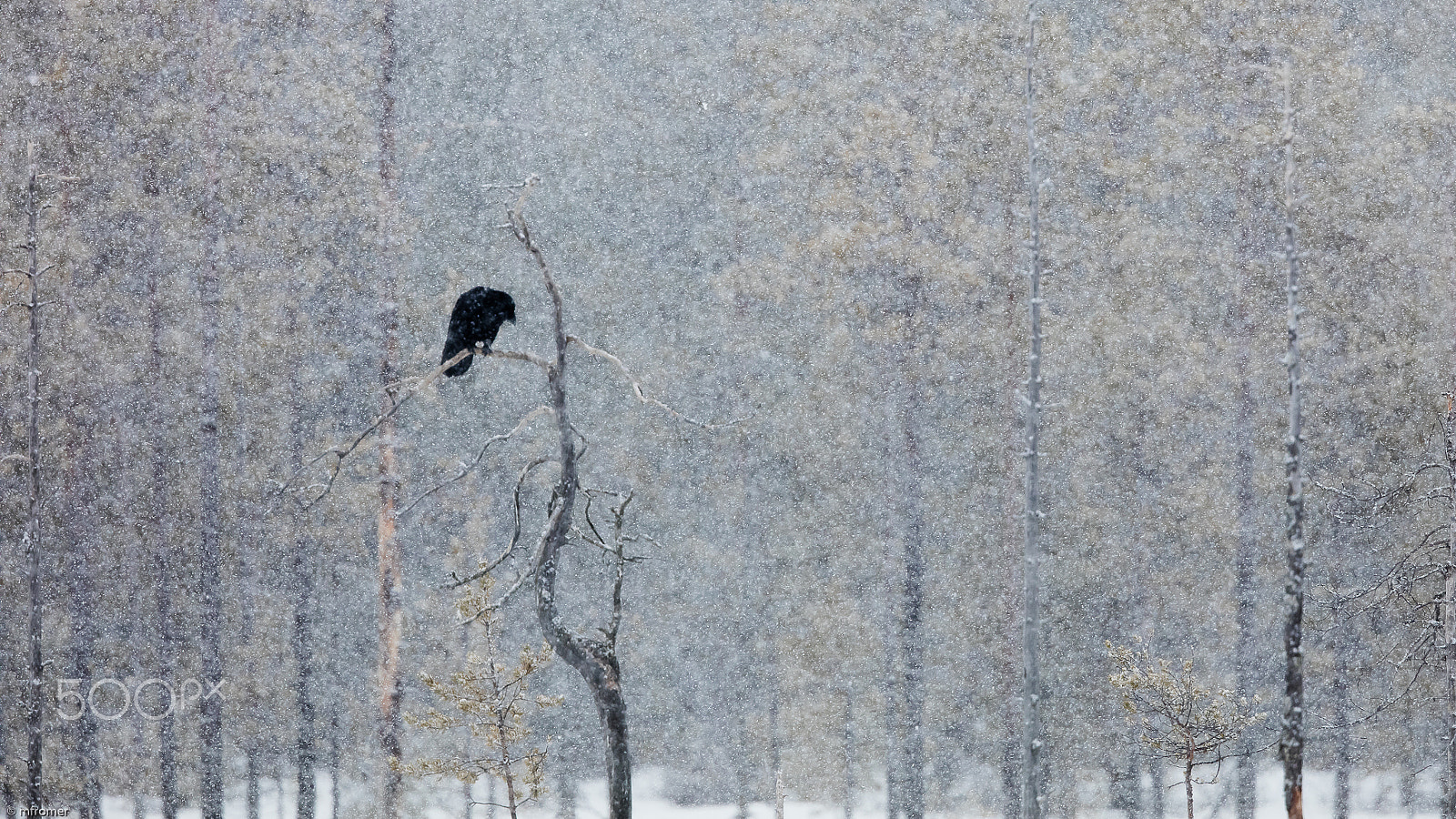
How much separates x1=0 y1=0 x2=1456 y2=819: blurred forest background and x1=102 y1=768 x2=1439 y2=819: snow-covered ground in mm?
203

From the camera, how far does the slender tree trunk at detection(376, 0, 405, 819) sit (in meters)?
15.3

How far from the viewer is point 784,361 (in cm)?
1642

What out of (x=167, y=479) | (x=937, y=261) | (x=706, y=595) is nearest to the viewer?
(x=937, y=261)

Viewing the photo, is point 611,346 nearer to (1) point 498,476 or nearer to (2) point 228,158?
(1) point 498,476

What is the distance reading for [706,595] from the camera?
55.9 ft

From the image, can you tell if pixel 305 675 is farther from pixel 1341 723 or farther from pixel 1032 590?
pixel 1341 723

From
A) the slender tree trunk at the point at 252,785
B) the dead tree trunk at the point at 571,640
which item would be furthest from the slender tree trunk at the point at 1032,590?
the slender tree trunk at the point at 252,785

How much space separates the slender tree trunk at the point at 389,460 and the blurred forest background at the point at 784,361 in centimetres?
8

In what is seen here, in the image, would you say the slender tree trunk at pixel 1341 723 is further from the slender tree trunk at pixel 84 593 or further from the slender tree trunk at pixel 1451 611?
the slender tree trunk at pixel 84 593

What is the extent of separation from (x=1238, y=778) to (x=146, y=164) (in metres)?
17.7

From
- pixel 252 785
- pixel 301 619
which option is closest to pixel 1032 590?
pixel 301 619

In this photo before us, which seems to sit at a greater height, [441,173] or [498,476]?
[441,173]

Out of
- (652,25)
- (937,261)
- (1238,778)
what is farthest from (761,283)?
(1238,778)

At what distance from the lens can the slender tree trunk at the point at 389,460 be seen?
15289mm
